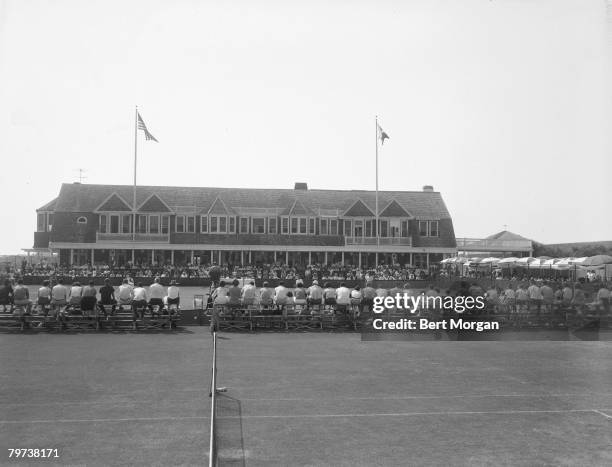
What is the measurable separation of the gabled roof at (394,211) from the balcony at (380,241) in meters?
2.12

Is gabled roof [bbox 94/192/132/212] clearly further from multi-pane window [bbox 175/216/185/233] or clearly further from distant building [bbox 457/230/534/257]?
distant building [bbox 457/230/534/257]

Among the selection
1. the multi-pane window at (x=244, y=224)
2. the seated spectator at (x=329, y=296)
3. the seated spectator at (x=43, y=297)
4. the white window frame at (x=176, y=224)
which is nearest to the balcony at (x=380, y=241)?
the multi-pane window at (x=244, y=224)

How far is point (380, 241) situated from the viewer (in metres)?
54.3

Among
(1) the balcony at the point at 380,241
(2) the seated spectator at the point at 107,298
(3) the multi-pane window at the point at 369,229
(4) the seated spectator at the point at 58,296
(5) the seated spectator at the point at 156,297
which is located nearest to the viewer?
(4) the seated spectator at the point at 58,296

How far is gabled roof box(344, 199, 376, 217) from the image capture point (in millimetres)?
54688

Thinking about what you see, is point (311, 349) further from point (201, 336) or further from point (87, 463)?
point (87, 463)

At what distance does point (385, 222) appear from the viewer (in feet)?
181

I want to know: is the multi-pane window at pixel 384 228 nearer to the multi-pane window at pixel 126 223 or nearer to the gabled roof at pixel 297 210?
the gabled roof at pixel 297 210

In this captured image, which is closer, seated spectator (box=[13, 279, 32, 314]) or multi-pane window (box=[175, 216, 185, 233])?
seated spectator (box=[13, 279, 32, 314])

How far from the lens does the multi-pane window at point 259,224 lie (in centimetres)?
5431

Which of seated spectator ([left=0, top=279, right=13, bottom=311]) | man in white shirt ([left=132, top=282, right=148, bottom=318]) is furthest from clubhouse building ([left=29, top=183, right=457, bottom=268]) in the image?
Result: man in white shirt ([left=132, top=282, right=148, bottom=318])

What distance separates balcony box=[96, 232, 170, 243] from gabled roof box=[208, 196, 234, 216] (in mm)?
4455

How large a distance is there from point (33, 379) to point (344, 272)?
36.4 metres

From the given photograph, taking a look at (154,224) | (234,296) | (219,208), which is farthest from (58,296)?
(219,208)
